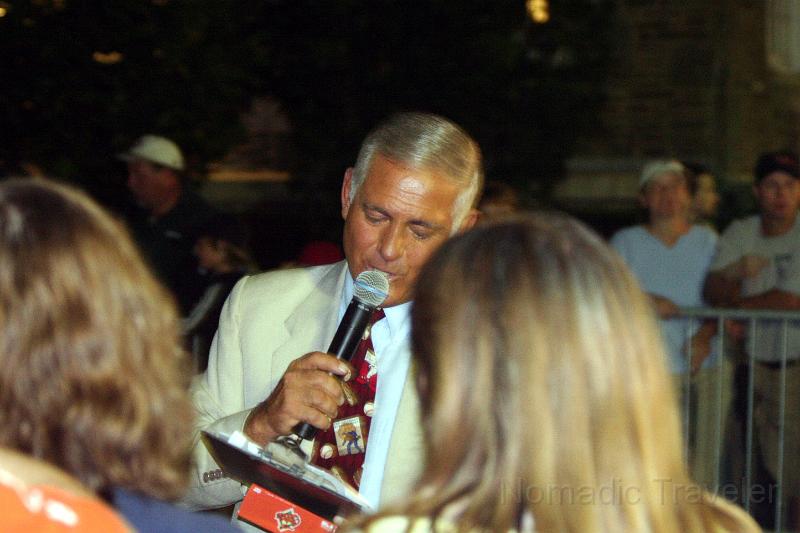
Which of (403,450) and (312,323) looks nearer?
(403,450)

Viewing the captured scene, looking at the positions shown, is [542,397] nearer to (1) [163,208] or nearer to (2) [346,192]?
(2) [346,192]

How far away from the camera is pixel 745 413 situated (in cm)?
584

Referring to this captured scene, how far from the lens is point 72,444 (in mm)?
1625

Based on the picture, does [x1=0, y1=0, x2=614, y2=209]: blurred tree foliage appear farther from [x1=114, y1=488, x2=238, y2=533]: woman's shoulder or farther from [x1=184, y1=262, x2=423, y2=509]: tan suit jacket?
[x1=114, y1=488, x2=238, y2=533]: woman's shoulder

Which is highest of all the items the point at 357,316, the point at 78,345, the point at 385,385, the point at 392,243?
the point at 78,345

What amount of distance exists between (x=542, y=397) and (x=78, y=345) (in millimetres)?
669

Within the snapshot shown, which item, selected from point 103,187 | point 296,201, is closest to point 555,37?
point 296,201

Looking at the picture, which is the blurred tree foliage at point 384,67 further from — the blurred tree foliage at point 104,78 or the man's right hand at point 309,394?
the man's right hand at point 309,394

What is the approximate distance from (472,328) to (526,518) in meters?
0.30

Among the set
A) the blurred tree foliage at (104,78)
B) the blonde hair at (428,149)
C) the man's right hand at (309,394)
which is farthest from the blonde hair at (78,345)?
the blurred tree foliage at (104,78)

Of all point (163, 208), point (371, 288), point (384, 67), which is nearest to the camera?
point (371, 288)

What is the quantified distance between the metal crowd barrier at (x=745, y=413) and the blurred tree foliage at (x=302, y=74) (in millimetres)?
4040

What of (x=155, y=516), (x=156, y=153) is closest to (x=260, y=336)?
(x=155, y=516)

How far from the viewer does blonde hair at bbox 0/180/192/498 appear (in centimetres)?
159
